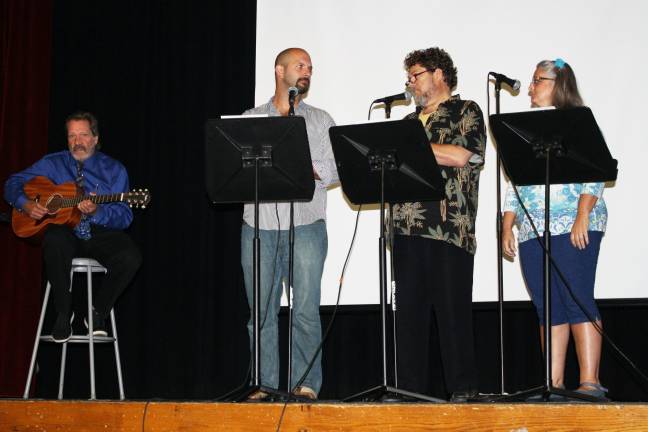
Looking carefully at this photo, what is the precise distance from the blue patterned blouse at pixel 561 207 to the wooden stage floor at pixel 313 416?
42.8 inches

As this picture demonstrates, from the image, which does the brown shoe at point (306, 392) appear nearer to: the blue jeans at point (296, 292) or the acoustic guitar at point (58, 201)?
the blue jeans at point (296, 292)

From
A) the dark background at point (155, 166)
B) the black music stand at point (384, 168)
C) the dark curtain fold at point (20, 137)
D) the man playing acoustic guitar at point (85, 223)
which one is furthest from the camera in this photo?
the dark curtain fold at point (20, 137)

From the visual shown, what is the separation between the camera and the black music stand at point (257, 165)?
319cm

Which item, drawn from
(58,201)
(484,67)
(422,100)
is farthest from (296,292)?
(484,67)

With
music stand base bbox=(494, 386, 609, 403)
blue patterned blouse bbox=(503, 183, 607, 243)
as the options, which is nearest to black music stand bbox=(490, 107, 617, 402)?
music stand base bbox=(494, 386, 609, 403)

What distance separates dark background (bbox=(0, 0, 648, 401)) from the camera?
508cm

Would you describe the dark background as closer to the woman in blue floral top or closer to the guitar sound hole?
the guitar sound hole

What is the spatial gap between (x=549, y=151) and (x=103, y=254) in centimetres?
251

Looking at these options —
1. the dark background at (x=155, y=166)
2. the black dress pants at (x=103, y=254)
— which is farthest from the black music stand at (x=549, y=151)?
the black dress pants at (x=103, y=254)

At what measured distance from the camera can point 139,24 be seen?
5504mm

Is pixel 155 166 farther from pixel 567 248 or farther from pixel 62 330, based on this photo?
pixel 567 248

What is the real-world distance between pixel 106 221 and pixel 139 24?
170 cm

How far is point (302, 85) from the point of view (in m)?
3.88

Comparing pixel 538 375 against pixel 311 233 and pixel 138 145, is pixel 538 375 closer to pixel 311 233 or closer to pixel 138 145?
pixel 311 233
